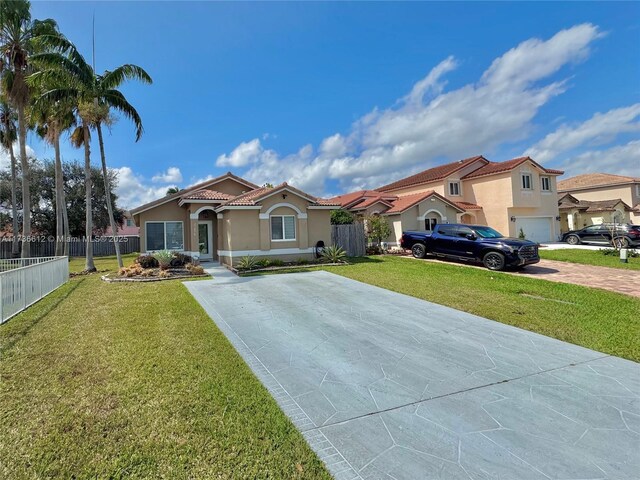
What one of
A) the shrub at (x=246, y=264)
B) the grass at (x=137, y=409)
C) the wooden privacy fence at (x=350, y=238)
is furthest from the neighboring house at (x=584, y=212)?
the grass at (x=137, y=409)

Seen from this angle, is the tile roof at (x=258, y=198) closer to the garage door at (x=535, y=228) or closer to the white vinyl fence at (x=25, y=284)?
the white vinyl fence at (x=25, y=284)

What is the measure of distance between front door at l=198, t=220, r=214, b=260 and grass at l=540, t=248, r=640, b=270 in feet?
64.8

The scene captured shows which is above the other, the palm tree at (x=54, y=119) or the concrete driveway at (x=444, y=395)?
the palm tree at (x=54, y=119)

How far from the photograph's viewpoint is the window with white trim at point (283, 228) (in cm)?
1734

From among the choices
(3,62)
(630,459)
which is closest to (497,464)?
(630,459)

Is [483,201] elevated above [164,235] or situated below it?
above

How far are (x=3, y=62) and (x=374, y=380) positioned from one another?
970 inches

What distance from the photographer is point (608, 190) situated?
3862 centimetres

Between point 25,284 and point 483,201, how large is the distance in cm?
3083

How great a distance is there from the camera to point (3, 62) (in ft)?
57.6

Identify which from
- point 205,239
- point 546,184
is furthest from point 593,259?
point 205,239

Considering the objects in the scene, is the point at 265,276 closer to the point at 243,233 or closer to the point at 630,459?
the point at 243,233

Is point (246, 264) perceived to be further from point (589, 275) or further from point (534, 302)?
point (589, 275)

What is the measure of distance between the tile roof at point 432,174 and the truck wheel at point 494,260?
16469mm
